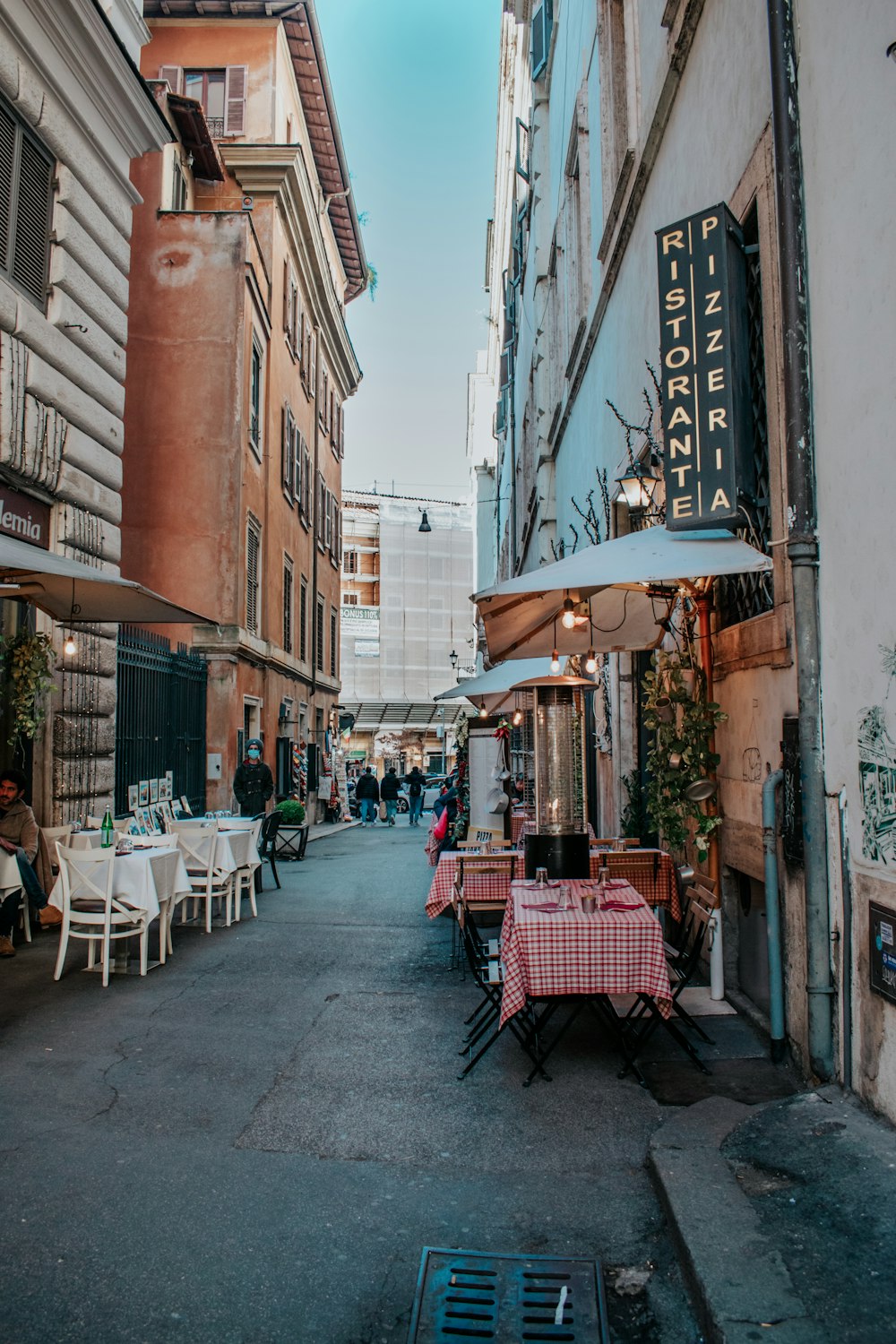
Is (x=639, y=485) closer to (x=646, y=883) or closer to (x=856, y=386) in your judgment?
(x=646, y=883)

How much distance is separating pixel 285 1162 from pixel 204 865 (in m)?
6.11

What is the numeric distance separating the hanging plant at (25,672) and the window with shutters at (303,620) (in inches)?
632

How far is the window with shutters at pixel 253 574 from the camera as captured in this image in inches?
730

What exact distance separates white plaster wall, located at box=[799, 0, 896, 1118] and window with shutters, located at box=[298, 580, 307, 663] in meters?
21.2

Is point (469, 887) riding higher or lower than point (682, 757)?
lower

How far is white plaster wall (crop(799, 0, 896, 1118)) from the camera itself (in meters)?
3.97

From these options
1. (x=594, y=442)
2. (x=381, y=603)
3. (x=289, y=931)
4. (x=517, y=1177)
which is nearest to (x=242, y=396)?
(x=594, y=442)

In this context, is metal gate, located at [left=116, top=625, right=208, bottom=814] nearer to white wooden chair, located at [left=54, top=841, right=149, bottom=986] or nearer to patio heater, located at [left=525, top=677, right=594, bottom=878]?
white wooden chair, located at [left=54, top=841, right=149, bottom=986]

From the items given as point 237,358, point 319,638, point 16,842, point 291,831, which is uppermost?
point 237,358

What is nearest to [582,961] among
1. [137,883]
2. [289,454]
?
[137,883]

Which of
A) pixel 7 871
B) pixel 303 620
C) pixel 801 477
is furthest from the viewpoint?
pixel 303 620

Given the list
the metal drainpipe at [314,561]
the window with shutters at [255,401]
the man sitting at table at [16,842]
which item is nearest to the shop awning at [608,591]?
the man sitting at table at [16,842]

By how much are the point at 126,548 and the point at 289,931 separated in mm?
9585

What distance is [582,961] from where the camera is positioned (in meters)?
5.28
